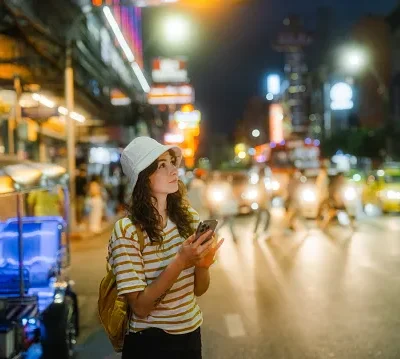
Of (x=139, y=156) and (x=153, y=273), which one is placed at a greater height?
(x=139, y=156)

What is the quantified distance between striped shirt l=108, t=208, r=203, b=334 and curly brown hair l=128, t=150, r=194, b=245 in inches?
1.5

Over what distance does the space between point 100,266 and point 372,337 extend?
24.0ft

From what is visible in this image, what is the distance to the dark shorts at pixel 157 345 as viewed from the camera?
317cm

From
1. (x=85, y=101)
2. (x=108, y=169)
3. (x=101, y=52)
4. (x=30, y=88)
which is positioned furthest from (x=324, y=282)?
(x=108, y=169)

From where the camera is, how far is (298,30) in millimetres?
143000

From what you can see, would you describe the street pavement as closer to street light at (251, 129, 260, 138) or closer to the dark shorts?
the dark shorts

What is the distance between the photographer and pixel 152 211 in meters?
3.20

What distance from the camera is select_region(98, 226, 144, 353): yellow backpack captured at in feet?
10.5

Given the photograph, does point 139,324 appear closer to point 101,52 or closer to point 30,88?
point 30,88

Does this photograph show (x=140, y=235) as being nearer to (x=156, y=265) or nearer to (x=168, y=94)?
(x=156, y=265)

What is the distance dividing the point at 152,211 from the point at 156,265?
0.87 ft

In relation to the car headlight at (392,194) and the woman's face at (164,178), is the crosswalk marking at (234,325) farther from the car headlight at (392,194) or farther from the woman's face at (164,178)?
the car headlight at (392,194)

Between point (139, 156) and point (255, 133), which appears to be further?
point (255, 133)

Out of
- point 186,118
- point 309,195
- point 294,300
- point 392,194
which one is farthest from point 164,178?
point 186,118
